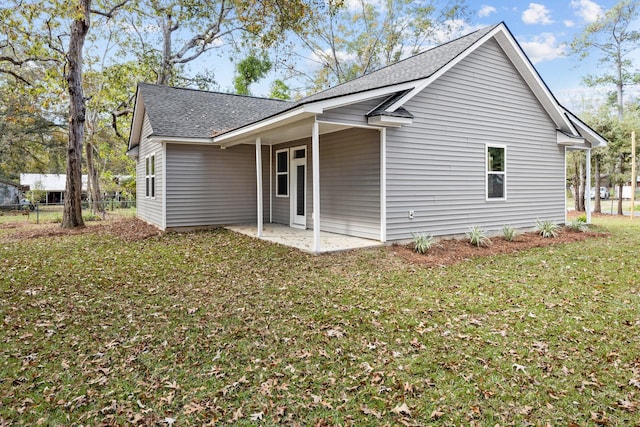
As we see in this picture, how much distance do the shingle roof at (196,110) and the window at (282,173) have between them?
4.41 ft

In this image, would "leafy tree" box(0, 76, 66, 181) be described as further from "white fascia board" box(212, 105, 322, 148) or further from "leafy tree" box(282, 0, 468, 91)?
"white fascia board" box(212, 105, 322, 148)

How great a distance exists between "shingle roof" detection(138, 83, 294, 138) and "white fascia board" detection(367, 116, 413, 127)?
376cm

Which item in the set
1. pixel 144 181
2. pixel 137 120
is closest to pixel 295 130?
pixel 144 181

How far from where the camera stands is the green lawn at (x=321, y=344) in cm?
284

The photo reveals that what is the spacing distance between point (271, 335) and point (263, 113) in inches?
484

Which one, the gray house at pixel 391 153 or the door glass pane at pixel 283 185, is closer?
the gray house at pixel 391 153

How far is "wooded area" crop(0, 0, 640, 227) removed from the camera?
1620 centimetres

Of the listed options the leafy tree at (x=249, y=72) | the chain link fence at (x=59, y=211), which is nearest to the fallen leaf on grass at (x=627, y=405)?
the chain link fence at (x=59, y=211)

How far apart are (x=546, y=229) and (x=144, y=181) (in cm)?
1388

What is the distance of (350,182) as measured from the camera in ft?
31.0

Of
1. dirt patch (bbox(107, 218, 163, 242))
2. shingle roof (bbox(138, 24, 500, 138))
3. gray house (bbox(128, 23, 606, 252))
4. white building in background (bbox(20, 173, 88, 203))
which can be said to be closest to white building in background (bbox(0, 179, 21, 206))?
white building in background (bbox(20, 173, 88, 203))

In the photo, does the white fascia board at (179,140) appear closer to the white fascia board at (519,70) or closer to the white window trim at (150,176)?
the white window trim at (150,176)

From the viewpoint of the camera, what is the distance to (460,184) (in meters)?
9.73

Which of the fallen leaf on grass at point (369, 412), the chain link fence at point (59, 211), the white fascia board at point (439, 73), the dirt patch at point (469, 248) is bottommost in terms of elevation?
the fallen leaf on grass at point (369, 412)
